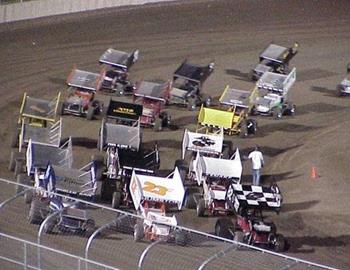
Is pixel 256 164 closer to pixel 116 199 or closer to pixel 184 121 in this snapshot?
Result: pixel 116 199

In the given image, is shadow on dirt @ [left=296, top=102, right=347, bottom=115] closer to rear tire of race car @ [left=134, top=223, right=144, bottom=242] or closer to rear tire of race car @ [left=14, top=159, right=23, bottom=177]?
rear tire of race car @ [left=14, top=159, right=23, bottom=177]

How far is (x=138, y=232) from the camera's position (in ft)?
71.8

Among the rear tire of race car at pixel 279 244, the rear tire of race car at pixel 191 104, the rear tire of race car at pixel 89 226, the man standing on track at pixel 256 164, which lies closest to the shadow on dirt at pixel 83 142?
the rear tire of race car at pixel 191 104

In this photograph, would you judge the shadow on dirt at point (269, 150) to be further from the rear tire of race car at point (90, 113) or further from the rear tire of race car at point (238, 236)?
the rear tire of race car at point (238, 236)

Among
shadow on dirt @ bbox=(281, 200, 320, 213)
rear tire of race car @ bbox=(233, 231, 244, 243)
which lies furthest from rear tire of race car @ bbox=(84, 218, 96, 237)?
shadow on dirt @ bbox=(281, 200, 320, 213)

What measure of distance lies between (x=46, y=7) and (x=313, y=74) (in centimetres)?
884

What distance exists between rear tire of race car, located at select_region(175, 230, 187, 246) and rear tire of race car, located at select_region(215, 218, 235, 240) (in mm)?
2851

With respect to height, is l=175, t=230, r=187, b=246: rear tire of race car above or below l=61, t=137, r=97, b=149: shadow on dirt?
below

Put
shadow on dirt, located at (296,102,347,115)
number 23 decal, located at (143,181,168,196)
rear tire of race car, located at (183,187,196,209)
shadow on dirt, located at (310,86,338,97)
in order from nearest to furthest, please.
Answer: number 23 decal, located at (143,181,168,196) → rear tire of race car, located at (183,187,196,209) → shadow on dirt, located at (296,102,347,115) → shadow on dirt, located at (310,86,338,97)

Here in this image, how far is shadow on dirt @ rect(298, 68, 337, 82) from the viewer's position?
120ft

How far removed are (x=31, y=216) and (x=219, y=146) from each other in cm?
707

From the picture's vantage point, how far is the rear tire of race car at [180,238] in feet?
68.5

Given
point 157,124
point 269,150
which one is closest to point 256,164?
point 269,150

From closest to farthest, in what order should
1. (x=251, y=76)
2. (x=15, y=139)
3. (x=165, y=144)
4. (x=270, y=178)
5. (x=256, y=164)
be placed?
(x=256, y=164), (x=270, y=178), (x=15, y=139), (x=165, y=144), (x=251, y=76)
